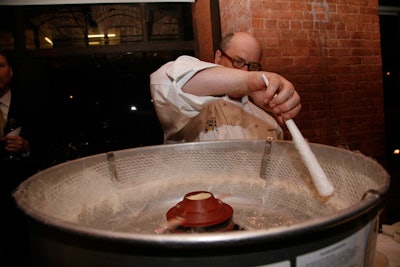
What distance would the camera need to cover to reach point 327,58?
105 inches

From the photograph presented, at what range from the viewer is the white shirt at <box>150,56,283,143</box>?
1136 millimetres

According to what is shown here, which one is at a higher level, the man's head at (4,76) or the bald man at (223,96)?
the man's head at (4,76)

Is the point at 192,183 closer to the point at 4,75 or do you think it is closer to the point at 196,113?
the point at 196,113

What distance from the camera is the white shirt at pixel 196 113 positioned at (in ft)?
3.73

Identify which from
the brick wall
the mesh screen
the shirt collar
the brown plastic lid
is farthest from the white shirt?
the shirt collar

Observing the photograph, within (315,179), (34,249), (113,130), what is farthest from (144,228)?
(113,130)

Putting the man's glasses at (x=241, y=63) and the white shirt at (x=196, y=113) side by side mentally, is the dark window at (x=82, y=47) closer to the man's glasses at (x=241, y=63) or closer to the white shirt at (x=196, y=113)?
the white shirt at (x=196, y=113)

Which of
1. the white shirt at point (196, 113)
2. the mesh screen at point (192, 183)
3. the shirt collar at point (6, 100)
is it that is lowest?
the mesh screen at point (192, 183)

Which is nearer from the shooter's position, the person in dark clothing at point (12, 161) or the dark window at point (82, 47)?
the person in dark clothing at point (12, 161)

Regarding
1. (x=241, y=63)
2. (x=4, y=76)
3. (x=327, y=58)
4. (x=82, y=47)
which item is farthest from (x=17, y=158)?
(x=327, y=58)

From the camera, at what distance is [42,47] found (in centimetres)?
375

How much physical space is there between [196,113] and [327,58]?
2049mm

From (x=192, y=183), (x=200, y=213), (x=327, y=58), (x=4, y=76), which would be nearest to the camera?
(x=200, y=213)

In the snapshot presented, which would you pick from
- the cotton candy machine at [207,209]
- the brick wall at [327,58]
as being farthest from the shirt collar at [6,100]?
the brick wall at [327,58]
